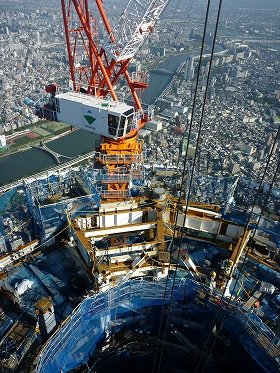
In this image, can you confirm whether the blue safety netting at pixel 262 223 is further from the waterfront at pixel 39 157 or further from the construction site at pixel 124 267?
the waterfront at pixel 39 157

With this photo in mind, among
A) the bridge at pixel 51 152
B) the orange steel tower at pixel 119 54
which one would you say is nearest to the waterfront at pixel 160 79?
the bridge at pixel 51 152

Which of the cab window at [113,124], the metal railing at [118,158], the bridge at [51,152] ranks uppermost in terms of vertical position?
the cab window at [113,124]

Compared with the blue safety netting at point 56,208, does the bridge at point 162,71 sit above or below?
below

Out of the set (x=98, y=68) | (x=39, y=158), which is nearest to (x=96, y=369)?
(x=98, y=68)

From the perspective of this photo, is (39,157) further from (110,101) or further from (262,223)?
(262,223)

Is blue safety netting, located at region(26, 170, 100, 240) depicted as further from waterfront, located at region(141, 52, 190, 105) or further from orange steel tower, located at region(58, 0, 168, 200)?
waterfront, located at region(141, 52, 190, 105)

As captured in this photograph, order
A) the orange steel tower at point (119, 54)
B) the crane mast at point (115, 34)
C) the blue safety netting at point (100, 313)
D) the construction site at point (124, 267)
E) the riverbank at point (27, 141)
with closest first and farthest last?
the blue safety netting at point (100, 313) < the construction site at point (124, 267) < the orange steel tower at point (119, 54) < the crane mast at point (115, 34) < the riverbank at point (27, 141)

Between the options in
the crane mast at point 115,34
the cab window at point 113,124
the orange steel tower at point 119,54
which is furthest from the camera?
the crane mast at point 115,34

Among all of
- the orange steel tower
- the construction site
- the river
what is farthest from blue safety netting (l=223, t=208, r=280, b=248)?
the river
